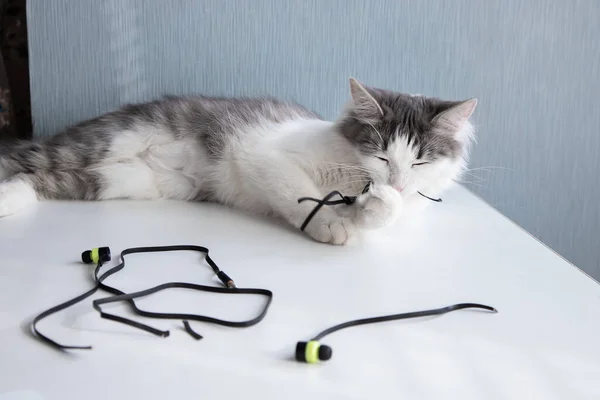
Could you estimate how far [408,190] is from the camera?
4.97ft

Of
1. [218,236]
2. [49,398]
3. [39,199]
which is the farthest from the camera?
[39,199]

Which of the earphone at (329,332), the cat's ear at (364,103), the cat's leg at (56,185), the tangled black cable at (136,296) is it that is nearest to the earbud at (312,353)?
the earphone at (329,332)

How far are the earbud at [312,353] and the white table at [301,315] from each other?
0.04ft

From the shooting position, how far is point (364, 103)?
60.0 inches

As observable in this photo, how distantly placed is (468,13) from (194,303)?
1506mm

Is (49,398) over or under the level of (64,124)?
under

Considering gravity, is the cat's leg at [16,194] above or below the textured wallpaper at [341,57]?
below

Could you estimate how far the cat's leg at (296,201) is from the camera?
142 cm

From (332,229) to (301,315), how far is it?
41cm

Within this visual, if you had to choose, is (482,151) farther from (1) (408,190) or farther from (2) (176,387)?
(2) (176,387)

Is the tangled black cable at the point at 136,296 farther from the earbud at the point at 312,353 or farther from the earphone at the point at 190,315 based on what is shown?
the earbud at the point at 312,353

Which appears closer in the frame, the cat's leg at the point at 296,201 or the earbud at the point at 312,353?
the earbud at the point at 312,353

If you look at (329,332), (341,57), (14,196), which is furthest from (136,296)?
(341,57)

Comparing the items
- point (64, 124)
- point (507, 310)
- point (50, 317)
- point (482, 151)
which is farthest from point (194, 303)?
point (482, 151)
